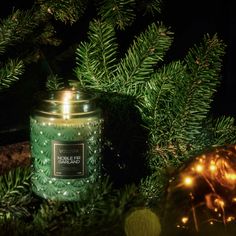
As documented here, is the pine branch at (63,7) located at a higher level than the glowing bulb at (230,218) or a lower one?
higher

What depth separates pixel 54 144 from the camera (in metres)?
0.75

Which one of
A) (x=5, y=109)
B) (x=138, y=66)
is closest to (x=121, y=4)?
(x=138, y=66)

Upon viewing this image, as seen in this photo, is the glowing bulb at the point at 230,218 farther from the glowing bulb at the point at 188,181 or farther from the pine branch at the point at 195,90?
the pine branch at the point at 195,90

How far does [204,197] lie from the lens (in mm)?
629

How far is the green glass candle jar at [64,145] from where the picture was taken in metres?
0.75

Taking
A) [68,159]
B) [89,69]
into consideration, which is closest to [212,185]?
[68,159]

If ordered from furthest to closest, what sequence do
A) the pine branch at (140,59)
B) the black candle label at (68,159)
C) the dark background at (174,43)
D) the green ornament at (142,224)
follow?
1. the dark background at (174,43)
2. the pine branch at (140,59)
3. the black candle label at (68,159)
4. the green ornament at (142,224)

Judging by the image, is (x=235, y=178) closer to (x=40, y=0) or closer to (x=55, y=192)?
(x=55, y=192)

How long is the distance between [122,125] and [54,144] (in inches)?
6.9

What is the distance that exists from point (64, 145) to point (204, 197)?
218mm

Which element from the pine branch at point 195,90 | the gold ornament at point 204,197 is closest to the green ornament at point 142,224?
the gold ornament at point 204,197

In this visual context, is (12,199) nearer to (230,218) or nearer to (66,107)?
(66,107)

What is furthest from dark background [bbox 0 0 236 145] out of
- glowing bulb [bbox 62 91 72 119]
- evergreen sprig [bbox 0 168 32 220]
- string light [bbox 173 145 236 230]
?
string light [bbox 173 145 236 230]

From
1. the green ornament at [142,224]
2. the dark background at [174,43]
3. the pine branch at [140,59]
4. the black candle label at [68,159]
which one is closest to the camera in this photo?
the green ornament at [142,224]
